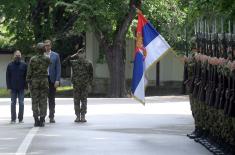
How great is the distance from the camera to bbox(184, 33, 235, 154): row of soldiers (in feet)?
38.6

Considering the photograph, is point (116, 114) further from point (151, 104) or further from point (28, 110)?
point (151, 104)

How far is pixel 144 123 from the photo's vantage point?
18875 mm

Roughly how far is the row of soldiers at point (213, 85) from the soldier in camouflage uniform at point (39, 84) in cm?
383

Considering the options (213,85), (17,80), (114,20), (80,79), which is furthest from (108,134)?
(114,20)

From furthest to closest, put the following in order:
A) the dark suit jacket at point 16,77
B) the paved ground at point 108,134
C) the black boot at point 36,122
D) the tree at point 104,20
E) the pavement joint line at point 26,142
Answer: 1. the tree at point 104,20
2. the dark suit jacket at point 16,77
3. the black boot at point 36,122
4. the paved ground at point 108,134
5. the pavement joint line at point 26,142

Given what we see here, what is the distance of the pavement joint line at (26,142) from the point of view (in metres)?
13.1

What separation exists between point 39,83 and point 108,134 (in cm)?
272

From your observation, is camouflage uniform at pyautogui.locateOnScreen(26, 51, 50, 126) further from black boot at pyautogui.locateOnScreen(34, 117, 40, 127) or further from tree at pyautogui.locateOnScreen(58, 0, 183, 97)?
tree at pyautogui.locateOnScreen(58, 0, 183, 97)

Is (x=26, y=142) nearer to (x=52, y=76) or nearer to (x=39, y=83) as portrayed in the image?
(x=39, y=83)

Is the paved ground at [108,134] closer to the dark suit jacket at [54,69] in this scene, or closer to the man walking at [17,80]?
the man walking at [17,80]

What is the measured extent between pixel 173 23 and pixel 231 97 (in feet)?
88.7

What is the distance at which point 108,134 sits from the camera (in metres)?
16.0

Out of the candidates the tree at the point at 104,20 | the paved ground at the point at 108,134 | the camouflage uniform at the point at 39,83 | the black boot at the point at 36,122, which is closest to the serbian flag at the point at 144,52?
the paved ground at the point at 108,134

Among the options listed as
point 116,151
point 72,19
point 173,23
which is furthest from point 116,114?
point 72,19
